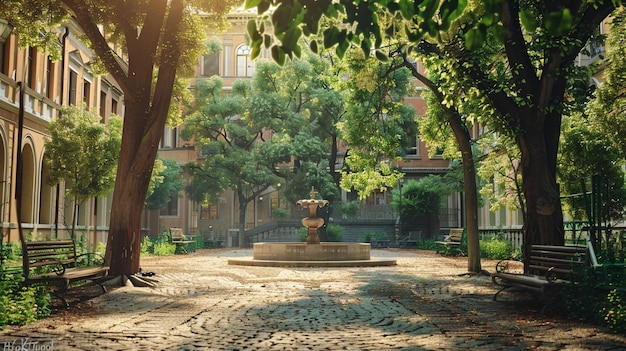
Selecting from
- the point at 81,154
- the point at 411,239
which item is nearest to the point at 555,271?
the point at 81,154

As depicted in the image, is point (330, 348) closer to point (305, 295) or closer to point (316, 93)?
point (305, 295)

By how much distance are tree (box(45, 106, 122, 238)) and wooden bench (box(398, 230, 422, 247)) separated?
21.4m

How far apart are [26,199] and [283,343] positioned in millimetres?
18121

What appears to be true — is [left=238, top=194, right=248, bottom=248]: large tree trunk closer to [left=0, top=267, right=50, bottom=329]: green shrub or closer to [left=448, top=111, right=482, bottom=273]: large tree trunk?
[left=448, top=111, right=482, bottom=273]: large tree trunk

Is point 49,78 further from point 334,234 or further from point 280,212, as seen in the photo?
point 280,212

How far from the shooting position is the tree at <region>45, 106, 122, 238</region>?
65.1 feet

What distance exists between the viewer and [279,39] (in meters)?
4.18

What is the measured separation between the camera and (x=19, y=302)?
805cm

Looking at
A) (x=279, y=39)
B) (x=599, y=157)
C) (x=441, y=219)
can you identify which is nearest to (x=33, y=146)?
(x=599, y=157)

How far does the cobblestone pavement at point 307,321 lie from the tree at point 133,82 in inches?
56.1

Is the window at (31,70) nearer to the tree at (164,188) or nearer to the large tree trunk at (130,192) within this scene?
the large tree trunk at (130,192)

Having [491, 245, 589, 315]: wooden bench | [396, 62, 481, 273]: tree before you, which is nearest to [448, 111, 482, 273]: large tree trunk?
[396, 62, 481, 273]: tree

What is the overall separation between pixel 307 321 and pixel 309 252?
12091 mm

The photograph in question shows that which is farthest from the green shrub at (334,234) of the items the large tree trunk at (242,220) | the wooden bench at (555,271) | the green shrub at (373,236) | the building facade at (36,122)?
the wooden bench at (555,271)
